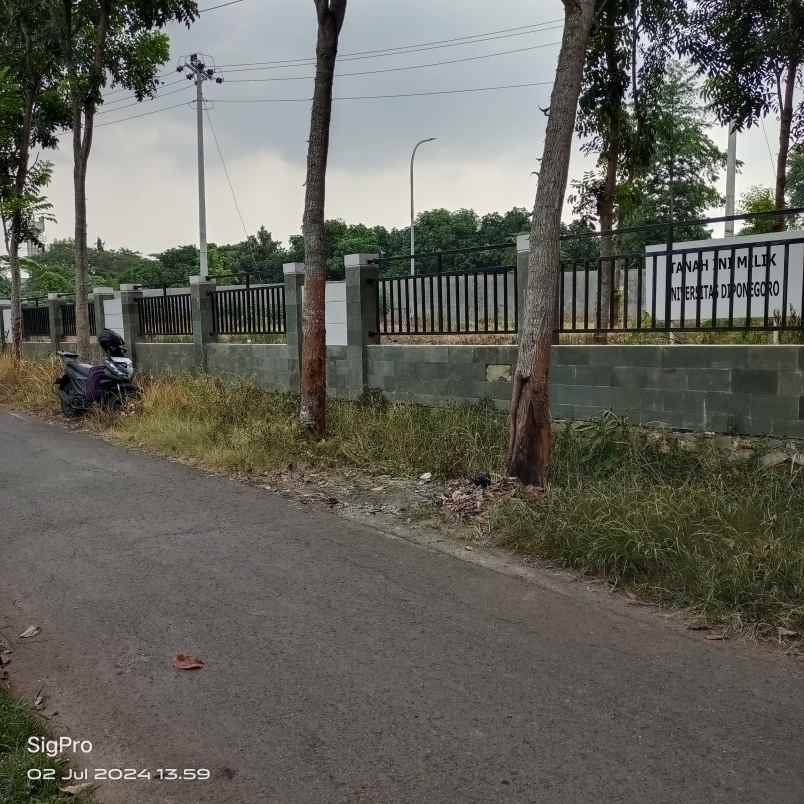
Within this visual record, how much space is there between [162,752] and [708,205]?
3520 cm

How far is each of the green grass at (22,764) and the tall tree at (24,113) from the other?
14228 mm

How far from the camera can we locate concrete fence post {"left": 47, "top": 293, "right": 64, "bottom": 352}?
19812 mm

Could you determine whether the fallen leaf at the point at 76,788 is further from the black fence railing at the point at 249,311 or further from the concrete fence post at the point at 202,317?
the concrete fence post at the point at 202,317

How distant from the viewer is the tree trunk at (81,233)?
1485 centimetres

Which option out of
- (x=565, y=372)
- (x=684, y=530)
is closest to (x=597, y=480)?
(x=684, y=530)

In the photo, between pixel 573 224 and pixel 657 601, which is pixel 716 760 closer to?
pixel 657 601

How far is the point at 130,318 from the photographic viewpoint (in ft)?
53.4

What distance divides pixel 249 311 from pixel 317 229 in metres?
4.63

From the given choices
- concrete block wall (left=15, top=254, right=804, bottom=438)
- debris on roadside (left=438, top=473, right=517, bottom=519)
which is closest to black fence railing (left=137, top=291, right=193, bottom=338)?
concrete block wall (left=15, top=254, right=804, bottom=438)

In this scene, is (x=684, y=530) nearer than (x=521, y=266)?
Yes

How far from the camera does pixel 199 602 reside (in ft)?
15.0

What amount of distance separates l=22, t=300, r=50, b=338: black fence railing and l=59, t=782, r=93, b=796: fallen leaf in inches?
770

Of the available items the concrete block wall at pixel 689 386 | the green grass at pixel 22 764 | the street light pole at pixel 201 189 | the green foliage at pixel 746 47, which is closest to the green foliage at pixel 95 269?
the street light pole at pixel 201 189

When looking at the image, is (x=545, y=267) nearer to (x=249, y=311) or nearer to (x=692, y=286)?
(x=692, y=286)
